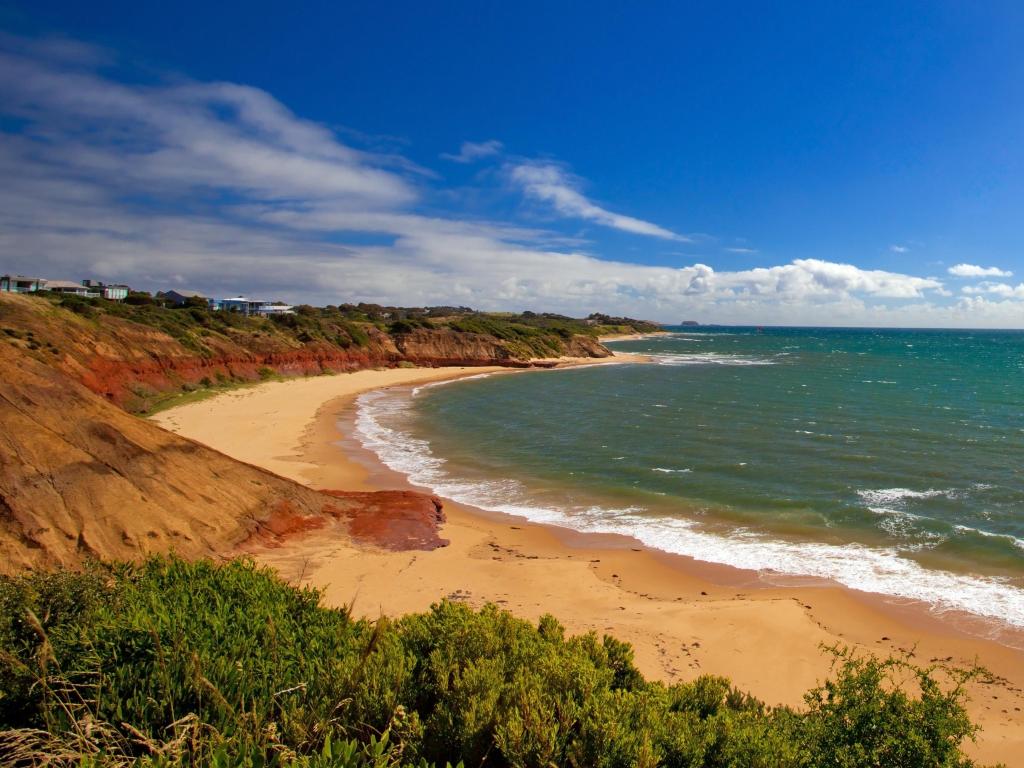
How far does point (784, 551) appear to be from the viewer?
52.9ft

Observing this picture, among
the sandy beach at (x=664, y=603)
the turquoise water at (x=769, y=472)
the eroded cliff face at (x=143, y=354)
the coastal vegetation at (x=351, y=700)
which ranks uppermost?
the eroded cliff face at (x=143, y=354)

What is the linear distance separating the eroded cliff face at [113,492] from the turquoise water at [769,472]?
7.29 m

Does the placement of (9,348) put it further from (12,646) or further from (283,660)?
(283,660)

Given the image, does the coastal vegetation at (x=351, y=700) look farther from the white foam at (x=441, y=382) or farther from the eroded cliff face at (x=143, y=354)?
the white foam at (x=441, y=382)

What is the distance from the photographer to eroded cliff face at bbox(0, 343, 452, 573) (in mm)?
11188

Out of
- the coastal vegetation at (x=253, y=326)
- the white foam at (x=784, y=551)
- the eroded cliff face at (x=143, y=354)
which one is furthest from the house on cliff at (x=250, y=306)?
the white foam at (x=784, y=551)

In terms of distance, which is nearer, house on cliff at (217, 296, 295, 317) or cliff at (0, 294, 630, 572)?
cliff at (0, 294, 630, 572)

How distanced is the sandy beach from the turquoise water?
1305 millimetres

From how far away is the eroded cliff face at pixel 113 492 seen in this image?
36.7ft

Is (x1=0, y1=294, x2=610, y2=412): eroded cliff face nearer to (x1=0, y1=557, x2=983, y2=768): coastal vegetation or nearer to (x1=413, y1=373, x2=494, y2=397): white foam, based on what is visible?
(x1=413, y1=373, x2=494, y2=397): white foam

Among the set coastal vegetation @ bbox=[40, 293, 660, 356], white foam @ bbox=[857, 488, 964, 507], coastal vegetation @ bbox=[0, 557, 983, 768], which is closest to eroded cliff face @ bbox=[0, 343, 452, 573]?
coastal vegetation @ bbox=[0, 557, 983, 768]

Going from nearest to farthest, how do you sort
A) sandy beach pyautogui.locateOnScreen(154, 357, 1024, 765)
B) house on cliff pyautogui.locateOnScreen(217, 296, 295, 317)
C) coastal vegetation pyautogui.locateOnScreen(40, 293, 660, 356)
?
sandy beach pyautogui.locateOnScreen(154, 357, 1024, 765) → coastal vegetation pyautogui.locateOnScreen(40, 293, 660, 356) → house on cliff pyautogui.locateOnScreen(217, 296, 295, 317)

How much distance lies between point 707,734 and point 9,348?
16971 millimetres

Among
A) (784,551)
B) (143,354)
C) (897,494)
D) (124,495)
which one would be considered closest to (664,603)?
(784,551)
